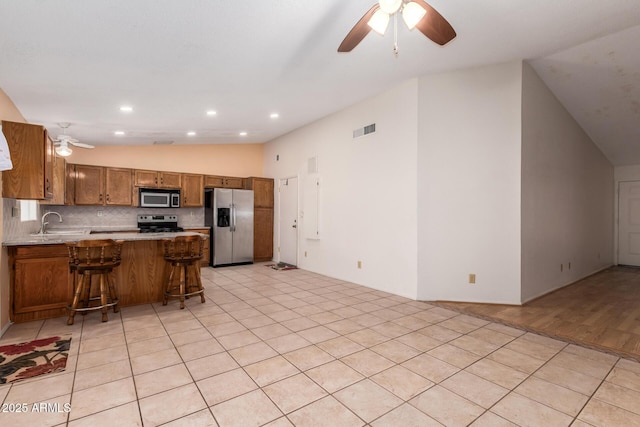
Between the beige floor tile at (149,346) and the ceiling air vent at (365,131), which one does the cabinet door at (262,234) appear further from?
the beige floor tile at (149,346)

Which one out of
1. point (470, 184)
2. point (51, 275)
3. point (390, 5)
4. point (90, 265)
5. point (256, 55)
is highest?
point (256, 55)

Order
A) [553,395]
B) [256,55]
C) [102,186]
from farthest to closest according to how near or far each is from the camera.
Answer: [102,186], [256,55], [553,395]

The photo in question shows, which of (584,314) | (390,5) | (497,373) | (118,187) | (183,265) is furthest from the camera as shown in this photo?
(118,187)

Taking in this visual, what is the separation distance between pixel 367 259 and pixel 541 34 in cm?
354

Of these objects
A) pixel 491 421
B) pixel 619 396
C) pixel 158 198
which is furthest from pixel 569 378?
pixel 158 198

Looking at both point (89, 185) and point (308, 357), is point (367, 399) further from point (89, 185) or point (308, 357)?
point (89, 185)

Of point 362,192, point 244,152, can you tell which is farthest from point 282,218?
point 362,192

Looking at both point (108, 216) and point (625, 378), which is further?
point (108, 216)

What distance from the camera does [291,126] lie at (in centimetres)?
637

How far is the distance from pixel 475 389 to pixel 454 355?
1.67ft

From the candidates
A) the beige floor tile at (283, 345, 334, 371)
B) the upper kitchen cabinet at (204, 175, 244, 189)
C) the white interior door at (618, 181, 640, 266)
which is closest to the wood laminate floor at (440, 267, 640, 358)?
the beige floor tile at (283, 345, 334, 371)

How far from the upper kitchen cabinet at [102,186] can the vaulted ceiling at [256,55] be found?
99 centimetres

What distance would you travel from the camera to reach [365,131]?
5.07m

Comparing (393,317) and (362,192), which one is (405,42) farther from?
(393,317)
